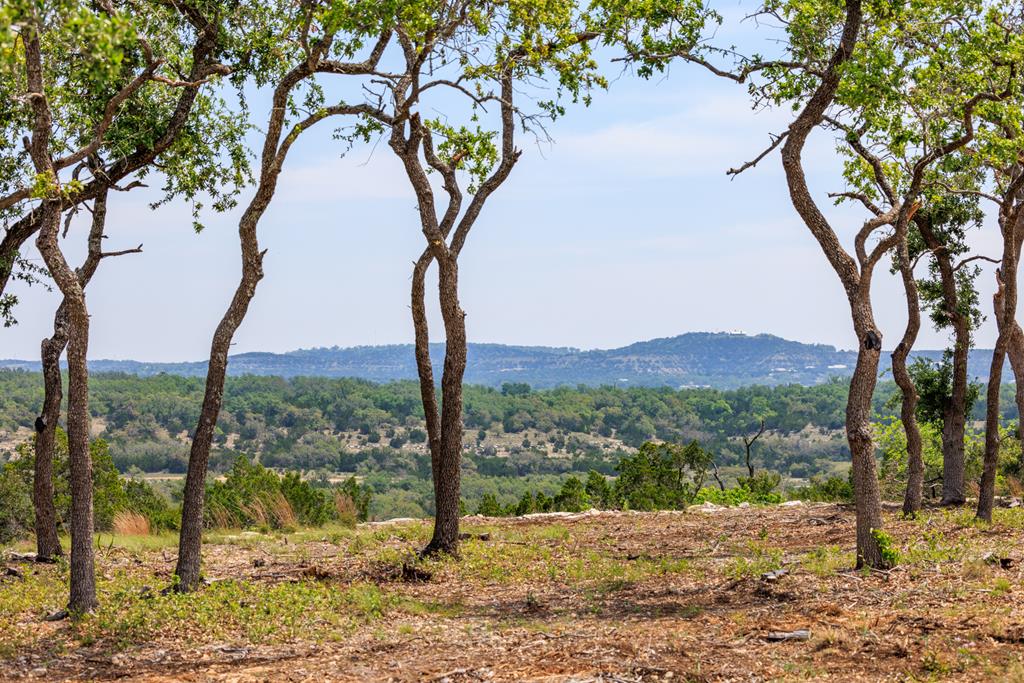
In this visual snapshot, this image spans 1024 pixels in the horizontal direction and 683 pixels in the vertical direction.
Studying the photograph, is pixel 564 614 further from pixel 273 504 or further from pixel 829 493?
pixel 829 493

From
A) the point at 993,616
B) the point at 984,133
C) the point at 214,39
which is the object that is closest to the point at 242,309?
the point at 214,39

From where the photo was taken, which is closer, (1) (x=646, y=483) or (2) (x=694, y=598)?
(2) (x=694, y=598)

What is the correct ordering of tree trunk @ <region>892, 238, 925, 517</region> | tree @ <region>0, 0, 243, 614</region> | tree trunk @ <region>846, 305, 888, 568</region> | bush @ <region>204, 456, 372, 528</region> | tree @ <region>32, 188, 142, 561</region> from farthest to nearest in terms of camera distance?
bush @ <region>204, 456, 372, 528</region> < tree trunk @ <region>892, 238, 925, 517</region> < tree @ <region>32, 188, 142, 561</region> < tree trunk @ <region>846, 305, 888, 568</region> < tree @ <region>0, 0, 243, 614</region>

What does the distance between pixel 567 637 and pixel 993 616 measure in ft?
11.9

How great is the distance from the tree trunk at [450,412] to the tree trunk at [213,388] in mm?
2859

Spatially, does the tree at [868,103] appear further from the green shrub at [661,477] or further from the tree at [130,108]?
the green shrub at [661,477]

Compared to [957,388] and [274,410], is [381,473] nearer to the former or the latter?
[274,410]

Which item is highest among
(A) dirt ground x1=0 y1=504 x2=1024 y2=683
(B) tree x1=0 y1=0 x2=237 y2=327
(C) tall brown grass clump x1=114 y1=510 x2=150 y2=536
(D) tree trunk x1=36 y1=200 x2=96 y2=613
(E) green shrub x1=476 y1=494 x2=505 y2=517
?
(B) tree x1=0 y1=0 x2=237 y2=327

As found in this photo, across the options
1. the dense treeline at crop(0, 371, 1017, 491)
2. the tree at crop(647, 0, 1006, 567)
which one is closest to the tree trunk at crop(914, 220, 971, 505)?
the tree at crop(647, 0, 1006, 567)

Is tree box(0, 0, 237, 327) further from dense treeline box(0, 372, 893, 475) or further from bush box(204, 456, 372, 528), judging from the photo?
dense treeline box(0, 372, 893, 475)

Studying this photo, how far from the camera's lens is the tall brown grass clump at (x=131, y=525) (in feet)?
62.5

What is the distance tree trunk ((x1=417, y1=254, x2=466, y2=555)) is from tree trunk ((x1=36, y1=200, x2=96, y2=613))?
15.8ft

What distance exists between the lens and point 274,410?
4326 inches

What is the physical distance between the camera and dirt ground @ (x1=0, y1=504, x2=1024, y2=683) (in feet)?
28.1
